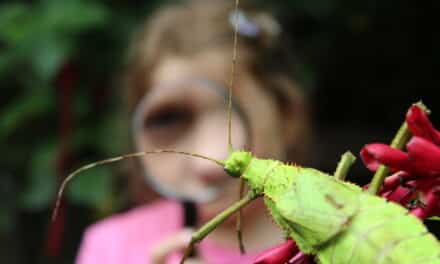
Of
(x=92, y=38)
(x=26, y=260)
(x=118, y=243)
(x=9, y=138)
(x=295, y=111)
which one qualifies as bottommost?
(x=26, y=260)

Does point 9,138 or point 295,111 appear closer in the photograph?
point 295,111

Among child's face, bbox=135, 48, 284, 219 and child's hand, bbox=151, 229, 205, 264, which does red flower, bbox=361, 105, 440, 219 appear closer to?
child's face, bbox=135, 48, 284, 219

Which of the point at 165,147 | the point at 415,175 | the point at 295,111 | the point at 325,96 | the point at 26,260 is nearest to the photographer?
the point at 415,175

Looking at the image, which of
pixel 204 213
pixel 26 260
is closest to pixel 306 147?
pixel 204 213

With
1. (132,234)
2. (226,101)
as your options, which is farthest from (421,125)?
(132,234)

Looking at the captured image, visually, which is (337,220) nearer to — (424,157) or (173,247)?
(424,157)

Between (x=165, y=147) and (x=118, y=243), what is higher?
(x=165, y=147)

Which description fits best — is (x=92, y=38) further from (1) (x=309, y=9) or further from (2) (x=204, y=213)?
(2) (x=204, y=213)
